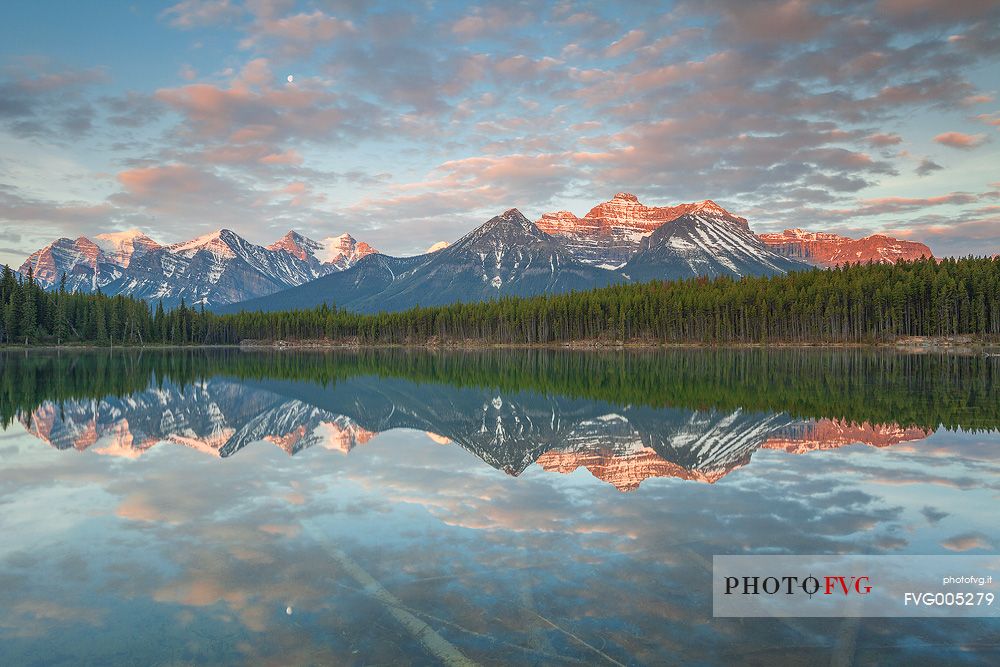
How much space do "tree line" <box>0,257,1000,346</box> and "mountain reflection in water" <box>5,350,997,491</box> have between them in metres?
86.1

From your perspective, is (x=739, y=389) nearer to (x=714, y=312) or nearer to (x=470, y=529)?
(x=470, y=529)

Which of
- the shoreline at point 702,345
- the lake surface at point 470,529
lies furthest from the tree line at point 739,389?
the shoreline at point 702,345

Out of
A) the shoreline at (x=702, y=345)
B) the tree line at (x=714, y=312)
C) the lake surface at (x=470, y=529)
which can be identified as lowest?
the lake surface at (x=470, y=529)

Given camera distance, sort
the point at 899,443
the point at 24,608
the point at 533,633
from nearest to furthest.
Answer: the point at 533,633, the point at 24,608, the point at 899,443

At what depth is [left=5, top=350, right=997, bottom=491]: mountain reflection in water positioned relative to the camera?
80.0 ft

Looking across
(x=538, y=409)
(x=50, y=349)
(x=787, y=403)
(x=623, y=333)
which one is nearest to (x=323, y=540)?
(x=538, y=409)

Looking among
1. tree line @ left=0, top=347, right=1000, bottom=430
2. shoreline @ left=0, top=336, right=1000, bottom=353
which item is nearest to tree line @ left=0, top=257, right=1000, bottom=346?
shoreline @ left=0, top=336, right=1000, bottom=353

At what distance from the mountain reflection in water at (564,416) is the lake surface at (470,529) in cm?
30

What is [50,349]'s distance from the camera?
165 meters

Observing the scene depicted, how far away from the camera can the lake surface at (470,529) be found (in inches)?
357

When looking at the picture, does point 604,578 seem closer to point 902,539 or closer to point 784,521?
point 784,521

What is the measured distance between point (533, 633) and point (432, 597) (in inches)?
84.3

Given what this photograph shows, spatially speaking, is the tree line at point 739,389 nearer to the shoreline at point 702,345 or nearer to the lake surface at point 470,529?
the lake surface at point 470,529

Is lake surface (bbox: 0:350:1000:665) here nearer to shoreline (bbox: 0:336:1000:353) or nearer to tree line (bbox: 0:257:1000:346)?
shoreline (bbox: 0:336:1000:353)
